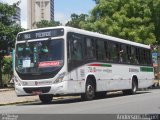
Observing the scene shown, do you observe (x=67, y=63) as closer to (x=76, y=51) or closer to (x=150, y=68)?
(x=76, y=51)

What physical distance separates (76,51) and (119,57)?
5449 millimetres

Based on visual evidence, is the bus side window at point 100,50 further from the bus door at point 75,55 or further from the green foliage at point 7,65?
the green foliage at point 7,65

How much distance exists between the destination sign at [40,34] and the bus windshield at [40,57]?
259 millimetres

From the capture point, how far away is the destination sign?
20.7 meters

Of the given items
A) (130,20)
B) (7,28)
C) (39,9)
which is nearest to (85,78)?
(7,28)

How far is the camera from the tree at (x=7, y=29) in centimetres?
4112

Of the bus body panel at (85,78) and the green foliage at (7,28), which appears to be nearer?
the bus body panel at (85,78)

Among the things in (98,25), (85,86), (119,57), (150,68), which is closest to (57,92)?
(85,86)

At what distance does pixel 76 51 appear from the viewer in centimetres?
2123

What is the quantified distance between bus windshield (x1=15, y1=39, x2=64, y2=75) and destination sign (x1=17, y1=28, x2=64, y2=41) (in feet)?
0.85

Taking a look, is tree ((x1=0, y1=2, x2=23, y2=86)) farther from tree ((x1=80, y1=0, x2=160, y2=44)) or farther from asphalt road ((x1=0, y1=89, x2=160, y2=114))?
asphalt road ((x1=0, y1=89, x2=160, y2=114))

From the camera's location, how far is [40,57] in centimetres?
2064

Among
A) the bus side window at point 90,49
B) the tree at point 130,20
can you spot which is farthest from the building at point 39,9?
the bus side window at point 90,49

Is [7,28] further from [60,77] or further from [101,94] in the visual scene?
[60,77]
